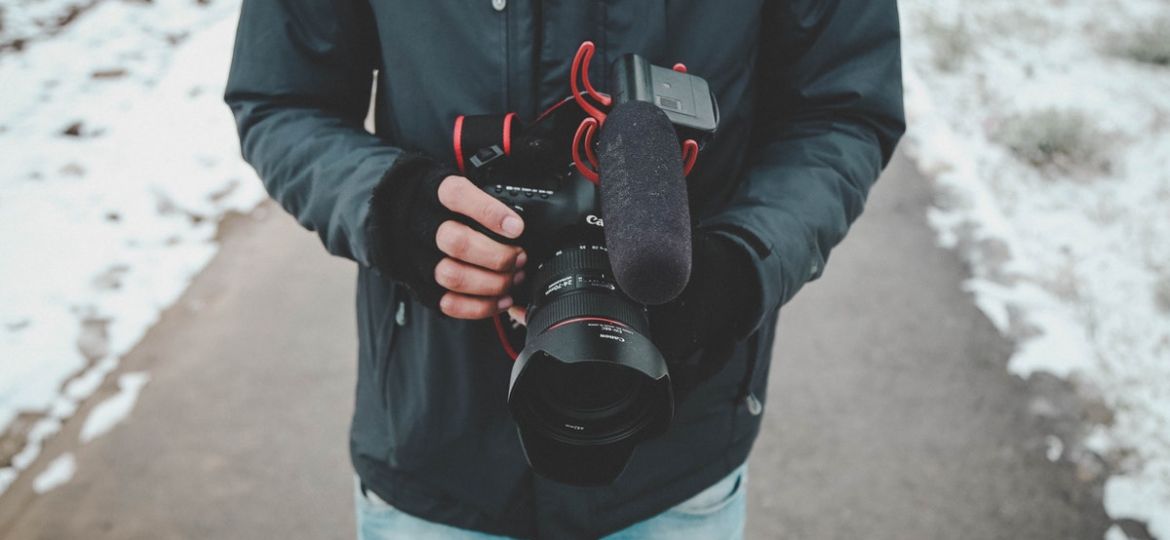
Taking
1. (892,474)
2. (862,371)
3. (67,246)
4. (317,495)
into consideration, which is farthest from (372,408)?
(67,246)

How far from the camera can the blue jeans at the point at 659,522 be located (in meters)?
1.19

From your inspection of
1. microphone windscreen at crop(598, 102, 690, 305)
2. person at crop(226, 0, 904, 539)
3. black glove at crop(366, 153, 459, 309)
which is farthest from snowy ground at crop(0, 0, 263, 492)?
microphone windscreen at crop(598, 102, 690, 305)

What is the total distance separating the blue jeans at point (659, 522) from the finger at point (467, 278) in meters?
0.48

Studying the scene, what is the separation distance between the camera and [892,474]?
214 centimetres

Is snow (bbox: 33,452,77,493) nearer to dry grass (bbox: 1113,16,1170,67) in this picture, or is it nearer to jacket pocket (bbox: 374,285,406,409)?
jacket pocket (bbox: 374,285,406,409)

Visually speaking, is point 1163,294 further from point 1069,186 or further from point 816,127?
point 816,127

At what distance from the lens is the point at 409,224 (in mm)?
910


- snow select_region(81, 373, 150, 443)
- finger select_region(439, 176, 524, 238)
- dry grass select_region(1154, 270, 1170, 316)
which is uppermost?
finger select_region(439, 176, 524, 238)

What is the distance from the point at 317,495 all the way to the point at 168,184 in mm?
1779

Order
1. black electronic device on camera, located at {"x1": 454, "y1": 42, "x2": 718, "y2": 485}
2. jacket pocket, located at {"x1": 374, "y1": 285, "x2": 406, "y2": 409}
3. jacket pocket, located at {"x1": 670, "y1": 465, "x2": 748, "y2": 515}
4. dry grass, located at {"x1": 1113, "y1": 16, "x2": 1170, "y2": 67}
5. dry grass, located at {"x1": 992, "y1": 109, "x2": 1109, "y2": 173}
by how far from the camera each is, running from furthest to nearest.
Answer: dry grass, located at {"x1": 1113, "y1": 16, "x2": 1170, "y2": 67} → dry grass, located at {"x1": 992, "y1": 109, "x2": 1109, "y2": 173} → jacket pocket, located at {"x1": 670, "y1": 465, "x2": 748, "y2": 515} → jacket pocket, located at {"x1": 374, "y1": 285, "x2": 406, "y2": 409} → black electronic device on camera, located at {"x1": 454, "y1": 42, "x2": 718, "y2": 485}

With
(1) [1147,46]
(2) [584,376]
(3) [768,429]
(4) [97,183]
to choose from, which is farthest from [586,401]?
(1) [1147,46]

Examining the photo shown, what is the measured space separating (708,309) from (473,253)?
11.3 inches

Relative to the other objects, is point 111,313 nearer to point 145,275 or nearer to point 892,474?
point 145,275

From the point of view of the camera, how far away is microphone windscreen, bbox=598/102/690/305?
26.9 inches
